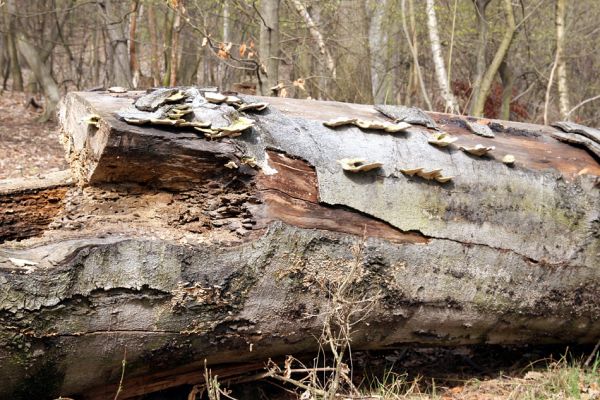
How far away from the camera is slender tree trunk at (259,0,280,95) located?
281 inches

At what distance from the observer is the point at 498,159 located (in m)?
3.46

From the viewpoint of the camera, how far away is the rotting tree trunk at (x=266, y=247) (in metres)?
2.55

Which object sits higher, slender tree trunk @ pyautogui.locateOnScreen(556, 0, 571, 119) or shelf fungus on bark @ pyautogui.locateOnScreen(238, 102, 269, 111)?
slender tree trunk @ pyautogui.locateOnScreen(556, 0, 571, 119)

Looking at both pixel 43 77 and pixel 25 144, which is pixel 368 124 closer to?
pixel 25 144

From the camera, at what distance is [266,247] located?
2.81 m

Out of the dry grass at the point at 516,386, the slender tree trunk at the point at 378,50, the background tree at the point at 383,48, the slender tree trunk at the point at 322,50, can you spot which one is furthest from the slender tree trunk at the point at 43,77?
the dry grass at the point at 516,386

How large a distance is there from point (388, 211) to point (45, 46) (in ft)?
42.6

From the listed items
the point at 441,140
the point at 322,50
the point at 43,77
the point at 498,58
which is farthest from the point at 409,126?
the point at 43,77

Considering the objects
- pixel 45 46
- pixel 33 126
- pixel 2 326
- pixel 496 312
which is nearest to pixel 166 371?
pixel 2 326

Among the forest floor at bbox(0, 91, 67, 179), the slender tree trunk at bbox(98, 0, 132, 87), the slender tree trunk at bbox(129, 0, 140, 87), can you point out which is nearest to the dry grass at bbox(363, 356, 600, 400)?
the forest floor at bbox(0, 91, 67, 179)

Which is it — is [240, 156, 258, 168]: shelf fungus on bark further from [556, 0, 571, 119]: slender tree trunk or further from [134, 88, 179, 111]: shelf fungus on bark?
[556, 0, 571, 119]: slender tree trunk

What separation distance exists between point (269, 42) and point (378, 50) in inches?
207

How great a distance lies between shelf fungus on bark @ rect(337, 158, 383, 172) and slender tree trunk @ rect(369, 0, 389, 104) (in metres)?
8.86

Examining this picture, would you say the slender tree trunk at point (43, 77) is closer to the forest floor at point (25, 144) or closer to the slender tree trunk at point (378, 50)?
the forest floor at point (25, 144)
